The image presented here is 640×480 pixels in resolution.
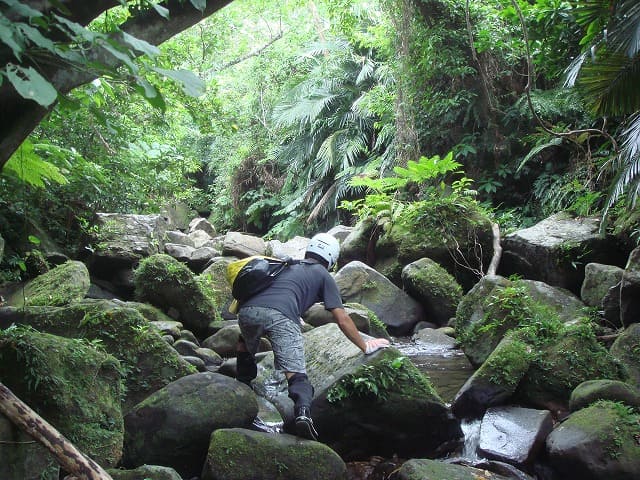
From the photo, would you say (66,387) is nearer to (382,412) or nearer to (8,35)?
(382,412)

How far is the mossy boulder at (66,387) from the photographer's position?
133 inches

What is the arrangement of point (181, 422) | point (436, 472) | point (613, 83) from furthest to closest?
point (613, 83) < point (181, 422) < point (436, 472)

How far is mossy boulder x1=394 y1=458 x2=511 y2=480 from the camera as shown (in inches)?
162

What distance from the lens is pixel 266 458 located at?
4.07 m

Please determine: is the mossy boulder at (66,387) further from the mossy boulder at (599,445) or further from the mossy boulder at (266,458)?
the mossy boulder at (599,445)

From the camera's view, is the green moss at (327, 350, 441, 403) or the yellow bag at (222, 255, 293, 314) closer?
the green moss at (327, 350, 441, 403)

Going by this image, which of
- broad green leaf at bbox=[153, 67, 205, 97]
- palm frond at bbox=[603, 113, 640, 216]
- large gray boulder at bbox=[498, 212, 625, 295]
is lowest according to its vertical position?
large gray boulder at bbox=[498, 212, 625, 295]

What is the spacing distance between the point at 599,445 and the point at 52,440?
3718 millimetres

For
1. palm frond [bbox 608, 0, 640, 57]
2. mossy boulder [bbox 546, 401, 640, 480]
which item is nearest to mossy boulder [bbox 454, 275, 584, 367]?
mossy boulder [bbox 546, 401, 640, 480]

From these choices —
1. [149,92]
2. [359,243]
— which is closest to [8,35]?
[149,92]

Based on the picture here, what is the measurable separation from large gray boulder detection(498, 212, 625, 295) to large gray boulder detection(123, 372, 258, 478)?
6.01 metres

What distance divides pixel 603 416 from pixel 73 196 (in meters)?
8.53

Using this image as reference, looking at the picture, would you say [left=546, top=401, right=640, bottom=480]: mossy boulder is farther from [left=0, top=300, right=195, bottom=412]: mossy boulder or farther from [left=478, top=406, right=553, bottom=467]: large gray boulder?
[left=0, top=300, right=195, bottom=412]: mossy boulder

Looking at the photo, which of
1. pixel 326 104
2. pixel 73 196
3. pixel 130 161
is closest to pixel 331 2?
pixel 326 104
